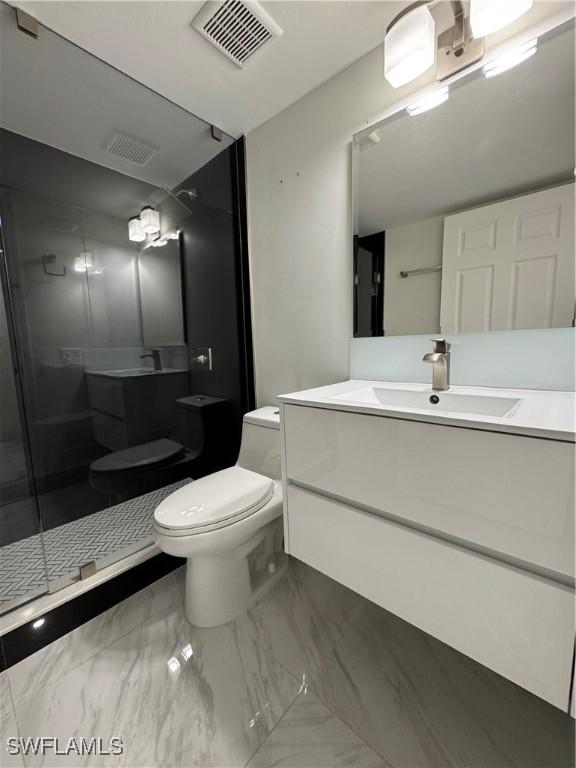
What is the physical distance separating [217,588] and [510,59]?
73.3 inches

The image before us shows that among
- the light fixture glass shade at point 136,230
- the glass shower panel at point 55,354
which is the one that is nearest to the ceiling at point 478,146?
the light fixture glass shade at point 136,230

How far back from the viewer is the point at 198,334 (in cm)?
186

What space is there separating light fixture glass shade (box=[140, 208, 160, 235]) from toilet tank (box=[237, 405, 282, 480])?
1.19m

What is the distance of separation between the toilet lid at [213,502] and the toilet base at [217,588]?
0.19m

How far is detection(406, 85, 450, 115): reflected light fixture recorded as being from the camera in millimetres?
991

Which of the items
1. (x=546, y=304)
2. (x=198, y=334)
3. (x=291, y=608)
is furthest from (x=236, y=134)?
(x=291, y=608)

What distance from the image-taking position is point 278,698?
892mm

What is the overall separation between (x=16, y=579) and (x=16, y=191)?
1688mm

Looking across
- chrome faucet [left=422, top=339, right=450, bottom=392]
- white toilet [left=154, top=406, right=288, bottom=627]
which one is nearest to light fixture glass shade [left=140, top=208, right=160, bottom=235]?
white toilet [left=154, top=406, right=288, bottom=627]

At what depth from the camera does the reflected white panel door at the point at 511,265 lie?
0.85 meters

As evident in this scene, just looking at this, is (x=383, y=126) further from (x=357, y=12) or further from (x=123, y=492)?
(x=123, y=492)

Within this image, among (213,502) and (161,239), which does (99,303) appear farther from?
(213,502)

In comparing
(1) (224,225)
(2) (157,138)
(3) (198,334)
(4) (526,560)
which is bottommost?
(4) (526,560)

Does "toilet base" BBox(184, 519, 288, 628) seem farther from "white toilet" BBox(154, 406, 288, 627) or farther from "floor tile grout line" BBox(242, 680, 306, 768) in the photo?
"floor tile grout line" BBox(242, 680, 306, 768)
